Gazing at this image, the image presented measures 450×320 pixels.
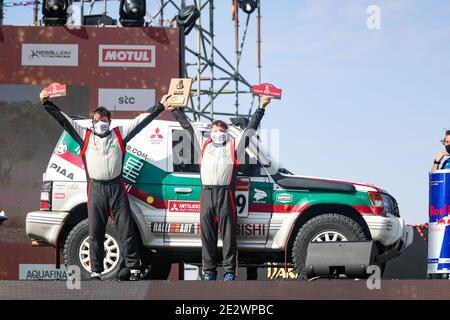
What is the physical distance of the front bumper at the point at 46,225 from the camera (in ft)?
33.0

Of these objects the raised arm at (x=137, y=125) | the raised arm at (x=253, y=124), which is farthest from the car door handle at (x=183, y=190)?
the raised arm at (x=137, y=125)

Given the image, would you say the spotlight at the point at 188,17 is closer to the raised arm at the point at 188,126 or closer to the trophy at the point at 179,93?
the raised arm at the point at 188,126

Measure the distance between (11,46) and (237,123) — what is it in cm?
588

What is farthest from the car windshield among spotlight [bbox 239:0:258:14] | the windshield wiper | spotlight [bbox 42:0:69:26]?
spotlight [bbox 239:0:258:14]

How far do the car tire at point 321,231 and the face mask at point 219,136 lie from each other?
4.44ft

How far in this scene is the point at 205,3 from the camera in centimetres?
2320

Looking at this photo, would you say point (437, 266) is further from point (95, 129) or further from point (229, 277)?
point (95, 129)

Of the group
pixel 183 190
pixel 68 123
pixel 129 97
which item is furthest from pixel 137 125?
pixel 129 97

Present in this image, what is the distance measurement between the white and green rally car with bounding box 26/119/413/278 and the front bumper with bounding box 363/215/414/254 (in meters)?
0.01

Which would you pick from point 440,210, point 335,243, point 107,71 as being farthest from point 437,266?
point 107,71

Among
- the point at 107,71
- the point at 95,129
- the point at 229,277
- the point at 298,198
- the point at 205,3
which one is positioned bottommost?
the point at 229,277

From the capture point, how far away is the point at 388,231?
392 inches

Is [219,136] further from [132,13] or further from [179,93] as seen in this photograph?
[132,13]

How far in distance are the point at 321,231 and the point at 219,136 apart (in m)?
A: 1.53
